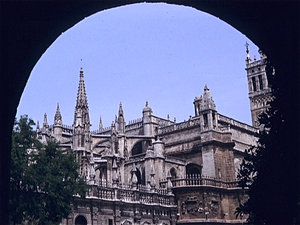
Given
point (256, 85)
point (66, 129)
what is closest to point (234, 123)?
point (66, 129)

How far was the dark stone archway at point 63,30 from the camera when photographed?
5.64 meters

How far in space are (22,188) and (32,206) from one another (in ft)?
4.86

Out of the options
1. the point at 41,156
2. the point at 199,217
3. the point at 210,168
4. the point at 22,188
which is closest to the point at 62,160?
the point at 41,156

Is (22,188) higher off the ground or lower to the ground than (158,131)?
lower

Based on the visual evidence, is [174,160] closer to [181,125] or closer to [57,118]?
[181,125]

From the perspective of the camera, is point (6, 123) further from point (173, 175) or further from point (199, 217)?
point (173, 175)

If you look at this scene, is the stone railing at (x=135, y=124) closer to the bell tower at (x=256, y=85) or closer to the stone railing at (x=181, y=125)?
the stone railing at (x=181, y=125)

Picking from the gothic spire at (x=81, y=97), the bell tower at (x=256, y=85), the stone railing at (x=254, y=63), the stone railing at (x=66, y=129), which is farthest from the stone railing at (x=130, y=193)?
the stone railing at (x=254, y=63)

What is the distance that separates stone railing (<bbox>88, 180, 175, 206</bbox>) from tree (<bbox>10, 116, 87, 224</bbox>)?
8.53 m

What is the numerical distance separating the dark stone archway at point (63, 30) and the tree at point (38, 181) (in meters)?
17.7

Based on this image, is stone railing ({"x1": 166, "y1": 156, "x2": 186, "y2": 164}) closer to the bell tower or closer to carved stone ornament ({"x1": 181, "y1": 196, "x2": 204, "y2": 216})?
carved stone ornament ({"x1": 181, "y1": 196, "x2": 204, "y2": 216})

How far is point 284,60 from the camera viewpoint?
6469 mm

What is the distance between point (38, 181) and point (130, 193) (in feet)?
49.1

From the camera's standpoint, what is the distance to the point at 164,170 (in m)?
44.8
